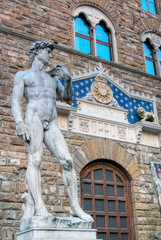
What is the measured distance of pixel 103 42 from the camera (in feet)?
37.4

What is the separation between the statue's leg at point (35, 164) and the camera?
172 inches

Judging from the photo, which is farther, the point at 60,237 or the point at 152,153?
the point at 152,153

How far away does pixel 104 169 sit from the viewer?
9250mm

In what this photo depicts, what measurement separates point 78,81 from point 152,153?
3220 millimetres

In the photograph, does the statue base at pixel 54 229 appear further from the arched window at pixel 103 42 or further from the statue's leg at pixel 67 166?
the arched window at pixel 103 42

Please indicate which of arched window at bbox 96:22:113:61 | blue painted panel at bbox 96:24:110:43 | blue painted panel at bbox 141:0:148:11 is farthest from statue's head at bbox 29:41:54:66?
blue painted panel at bbox 141:0:148:11

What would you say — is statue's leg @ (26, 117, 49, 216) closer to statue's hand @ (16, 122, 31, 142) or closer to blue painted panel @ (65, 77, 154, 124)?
statue's hand @ (16, 122, 31, 142)

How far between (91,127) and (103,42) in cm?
364

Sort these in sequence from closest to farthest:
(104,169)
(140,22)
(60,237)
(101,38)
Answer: (60,237) < (104,169) < (101,38) < (140,22)

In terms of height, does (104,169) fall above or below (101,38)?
below

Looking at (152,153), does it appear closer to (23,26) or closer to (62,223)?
(23,26)

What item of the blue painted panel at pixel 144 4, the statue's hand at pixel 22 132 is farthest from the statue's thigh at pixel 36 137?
the blue painted panel at pixel 144 4

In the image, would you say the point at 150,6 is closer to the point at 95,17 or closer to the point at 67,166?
the point at 95,17

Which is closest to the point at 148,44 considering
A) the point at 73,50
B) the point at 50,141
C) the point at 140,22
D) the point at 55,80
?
the point at 140,22
